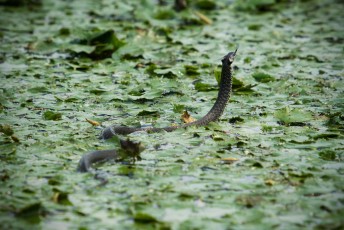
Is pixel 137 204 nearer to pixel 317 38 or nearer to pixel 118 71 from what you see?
pixel 118 71

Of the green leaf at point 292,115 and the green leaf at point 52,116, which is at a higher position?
the green leaf at point 292,115

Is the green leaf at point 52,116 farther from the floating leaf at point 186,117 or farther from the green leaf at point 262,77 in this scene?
the green leaf at point 262,77

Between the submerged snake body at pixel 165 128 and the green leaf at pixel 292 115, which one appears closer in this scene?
the submerged snake body at pixel 165 128

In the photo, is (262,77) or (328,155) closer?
(328,155)

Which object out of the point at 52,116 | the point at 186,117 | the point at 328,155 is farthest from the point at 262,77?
the point at 52,116

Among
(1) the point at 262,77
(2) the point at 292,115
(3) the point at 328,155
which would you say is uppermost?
(1) the point at 262,77

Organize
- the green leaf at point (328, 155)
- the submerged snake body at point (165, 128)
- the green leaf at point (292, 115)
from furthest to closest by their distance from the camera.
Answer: the green leaf at point (292, 115) < the green leaf at point (328, 155) < the submerged snake body at point (165, 128)

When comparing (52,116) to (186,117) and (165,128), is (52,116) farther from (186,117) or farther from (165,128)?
(186,117)

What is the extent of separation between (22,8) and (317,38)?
15.5ft

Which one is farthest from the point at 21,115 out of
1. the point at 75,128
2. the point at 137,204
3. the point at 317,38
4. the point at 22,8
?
the point at 22,8

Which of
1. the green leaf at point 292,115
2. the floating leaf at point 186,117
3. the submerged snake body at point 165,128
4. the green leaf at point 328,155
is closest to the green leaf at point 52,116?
the submerged snake body at point 165,128

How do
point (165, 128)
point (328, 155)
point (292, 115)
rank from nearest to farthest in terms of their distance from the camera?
point (328, 155), point (165, 128), point (292, 115)

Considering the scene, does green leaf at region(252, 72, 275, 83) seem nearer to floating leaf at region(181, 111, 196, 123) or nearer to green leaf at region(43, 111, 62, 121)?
floating leaf at region(181, 111, 196, 123)

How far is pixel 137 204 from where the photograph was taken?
325 cm
